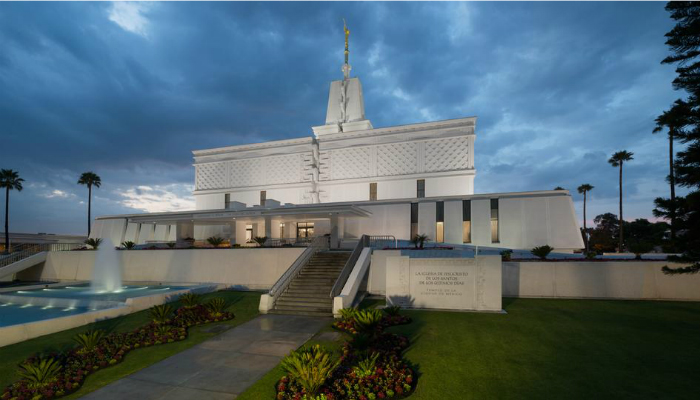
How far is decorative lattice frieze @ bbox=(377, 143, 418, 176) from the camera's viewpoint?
123 ft

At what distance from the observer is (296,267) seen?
18.3m

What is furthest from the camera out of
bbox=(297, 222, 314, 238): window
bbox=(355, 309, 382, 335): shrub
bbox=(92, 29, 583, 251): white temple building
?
bbox=(297, 222, 314, 238): window

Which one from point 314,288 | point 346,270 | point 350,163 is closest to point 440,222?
point 346,270

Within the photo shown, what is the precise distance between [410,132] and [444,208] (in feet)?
40.6

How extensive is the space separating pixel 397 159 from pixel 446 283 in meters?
25.1

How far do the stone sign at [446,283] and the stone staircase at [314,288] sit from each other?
3.19m

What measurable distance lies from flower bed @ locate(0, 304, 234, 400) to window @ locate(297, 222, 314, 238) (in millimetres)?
20283

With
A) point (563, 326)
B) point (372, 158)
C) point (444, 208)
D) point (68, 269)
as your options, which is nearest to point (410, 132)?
point (372, 158)

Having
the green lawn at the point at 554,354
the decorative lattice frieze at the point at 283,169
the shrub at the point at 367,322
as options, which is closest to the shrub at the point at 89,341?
the green lawn at the point at 554,354

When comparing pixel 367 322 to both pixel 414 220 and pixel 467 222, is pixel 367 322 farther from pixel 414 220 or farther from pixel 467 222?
pixel 467 222

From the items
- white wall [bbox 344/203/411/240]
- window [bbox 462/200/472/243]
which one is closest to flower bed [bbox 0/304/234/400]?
white wall [bbox 344/203/411/240]

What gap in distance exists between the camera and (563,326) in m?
11.9

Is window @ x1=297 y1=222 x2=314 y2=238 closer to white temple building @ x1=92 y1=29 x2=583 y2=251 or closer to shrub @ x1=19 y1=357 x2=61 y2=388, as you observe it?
white temple building @ x1=92 y1=29 x2=583 y2=251

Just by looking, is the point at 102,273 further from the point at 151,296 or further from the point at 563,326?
the point at 563,326
